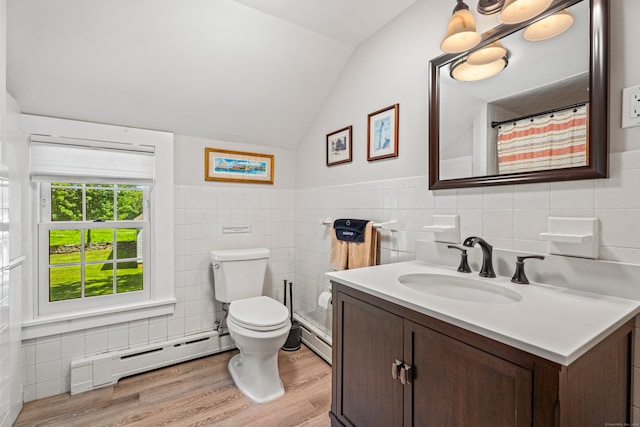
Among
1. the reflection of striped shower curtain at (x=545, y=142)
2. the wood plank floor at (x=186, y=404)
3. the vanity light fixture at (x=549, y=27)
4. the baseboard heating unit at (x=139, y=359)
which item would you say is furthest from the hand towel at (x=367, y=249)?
the baseboard heating unit at (x=139, y=359)

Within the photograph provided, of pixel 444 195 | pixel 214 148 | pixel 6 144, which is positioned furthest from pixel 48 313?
pixel 444 195

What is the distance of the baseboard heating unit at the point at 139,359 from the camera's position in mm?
1858

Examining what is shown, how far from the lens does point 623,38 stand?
0.94 metres

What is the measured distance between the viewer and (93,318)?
1.94 metres

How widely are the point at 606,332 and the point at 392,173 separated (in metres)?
1.19

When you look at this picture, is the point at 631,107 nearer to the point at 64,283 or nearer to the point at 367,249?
the point at 367,249

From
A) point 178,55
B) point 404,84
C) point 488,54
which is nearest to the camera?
point 488,54

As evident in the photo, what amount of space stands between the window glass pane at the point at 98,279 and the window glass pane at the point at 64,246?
0.35ft

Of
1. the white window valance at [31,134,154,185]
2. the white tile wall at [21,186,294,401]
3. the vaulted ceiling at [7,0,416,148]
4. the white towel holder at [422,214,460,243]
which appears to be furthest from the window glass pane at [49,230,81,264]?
the white towel holder at [422,214,460,243]

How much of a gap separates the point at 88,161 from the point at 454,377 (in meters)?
2.33

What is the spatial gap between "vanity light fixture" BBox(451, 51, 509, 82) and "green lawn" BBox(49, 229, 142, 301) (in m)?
2.29

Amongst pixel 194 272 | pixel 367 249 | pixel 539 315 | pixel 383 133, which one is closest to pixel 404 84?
pixel 383 133

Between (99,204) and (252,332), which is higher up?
(99,204)

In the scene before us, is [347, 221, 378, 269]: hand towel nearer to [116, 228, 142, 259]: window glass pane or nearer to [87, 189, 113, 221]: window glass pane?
[116, 228, 142, 259]: window glass pane
